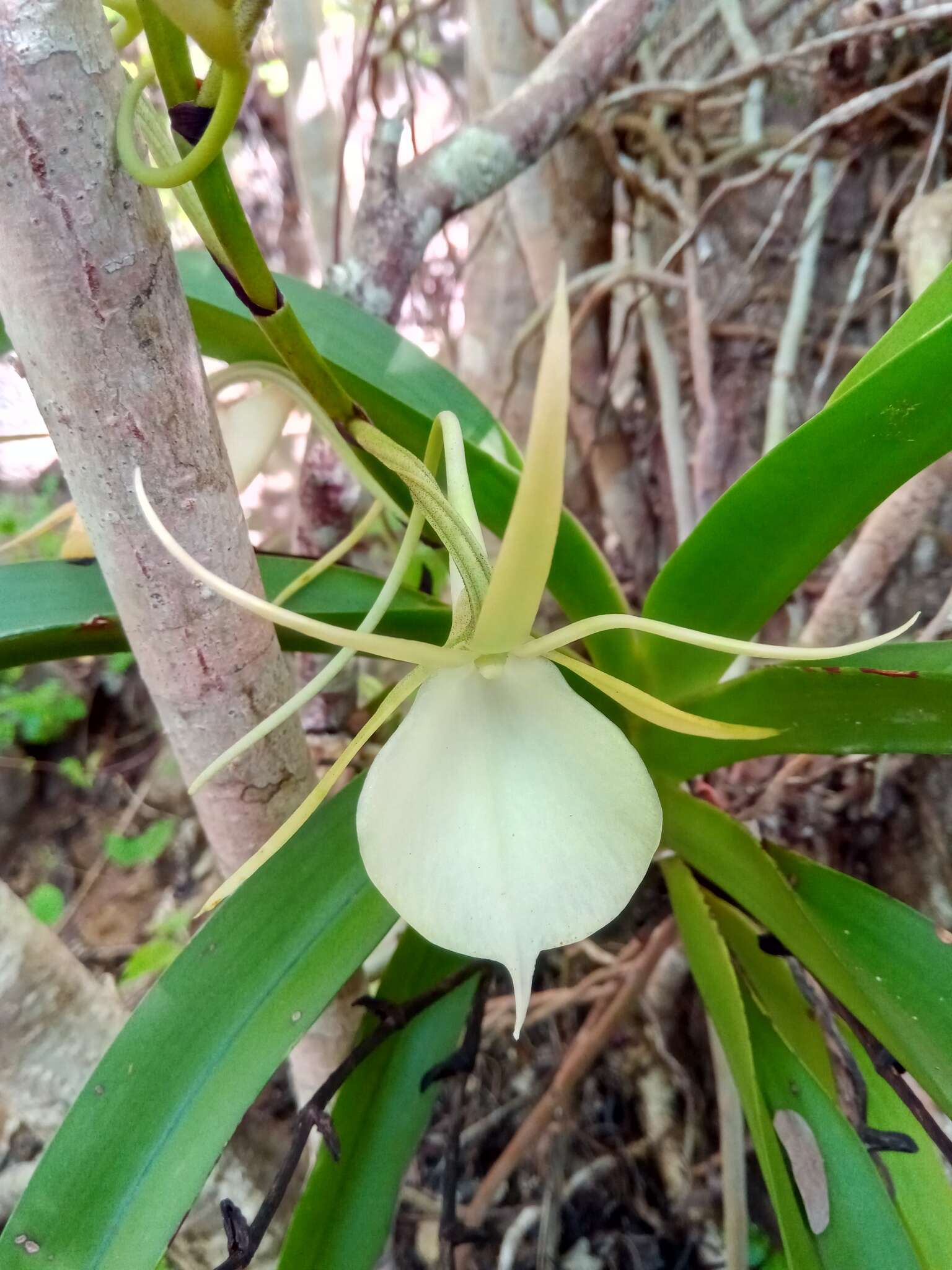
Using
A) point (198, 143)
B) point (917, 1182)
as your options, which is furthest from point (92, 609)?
point (917, 1182)

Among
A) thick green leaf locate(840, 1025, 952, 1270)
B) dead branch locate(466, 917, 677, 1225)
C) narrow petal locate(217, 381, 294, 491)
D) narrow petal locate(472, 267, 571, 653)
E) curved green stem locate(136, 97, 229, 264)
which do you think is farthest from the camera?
dead branch locate(466, 917, 677, 1225)

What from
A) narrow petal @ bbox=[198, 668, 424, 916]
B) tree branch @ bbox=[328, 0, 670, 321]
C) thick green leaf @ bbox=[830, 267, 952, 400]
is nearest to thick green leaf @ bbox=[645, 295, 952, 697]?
thick green leaf @ bbox=[830, 267, 952, 400]

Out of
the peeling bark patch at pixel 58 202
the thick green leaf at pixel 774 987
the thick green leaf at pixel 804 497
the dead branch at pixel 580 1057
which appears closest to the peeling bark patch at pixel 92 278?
the peeling bark patch at pixel 58 202

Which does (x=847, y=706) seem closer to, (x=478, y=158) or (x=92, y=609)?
(x=92, y=609)

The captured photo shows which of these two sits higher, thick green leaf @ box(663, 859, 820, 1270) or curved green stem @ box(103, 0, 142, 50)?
curved green stem @ box(103, 0, 142, 50)

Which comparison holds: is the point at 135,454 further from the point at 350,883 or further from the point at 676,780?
the point at 676,780

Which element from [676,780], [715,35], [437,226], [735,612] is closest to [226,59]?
[735,612]

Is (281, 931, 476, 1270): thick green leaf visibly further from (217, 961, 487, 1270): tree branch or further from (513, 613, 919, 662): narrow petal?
(513, 613, 919, 662): narrow petal
